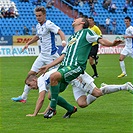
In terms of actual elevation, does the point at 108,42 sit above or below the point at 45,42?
above

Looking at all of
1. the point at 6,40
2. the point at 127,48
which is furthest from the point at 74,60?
the point at 6,40

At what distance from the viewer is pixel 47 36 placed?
39.7ft

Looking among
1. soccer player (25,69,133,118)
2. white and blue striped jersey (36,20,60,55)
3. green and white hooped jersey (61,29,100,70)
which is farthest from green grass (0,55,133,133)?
white and blue striped jersey (36,20,60,55)

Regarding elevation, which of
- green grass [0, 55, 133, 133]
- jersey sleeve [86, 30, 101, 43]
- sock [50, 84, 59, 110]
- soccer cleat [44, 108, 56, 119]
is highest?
jersey sleeve [86, 30, 101, 43]

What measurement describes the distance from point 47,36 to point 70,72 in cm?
320

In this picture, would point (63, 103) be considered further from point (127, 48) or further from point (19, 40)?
point (19, 40)

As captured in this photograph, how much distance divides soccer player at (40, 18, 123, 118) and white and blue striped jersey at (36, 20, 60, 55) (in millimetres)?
2327

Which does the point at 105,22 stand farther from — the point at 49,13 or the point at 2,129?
the point at 2,129

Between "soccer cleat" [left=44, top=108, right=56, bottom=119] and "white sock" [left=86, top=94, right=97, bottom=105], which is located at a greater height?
"soccer cleat" [left=44, top=108, right=56, bottom=119]

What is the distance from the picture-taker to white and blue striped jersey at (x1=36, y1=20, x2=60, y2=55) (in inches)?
463

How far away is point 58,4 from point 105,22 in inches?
169

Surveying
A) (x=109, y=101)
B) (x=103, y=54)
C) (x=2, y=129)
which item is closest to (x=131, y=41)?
(x=109, y=101)

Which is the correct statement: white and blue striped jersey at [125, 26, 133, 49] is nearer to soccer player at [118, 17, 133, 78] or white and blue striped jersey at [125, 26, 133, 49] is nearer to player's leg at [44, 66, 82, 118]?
soccer player at [118, 17, 133, 78]

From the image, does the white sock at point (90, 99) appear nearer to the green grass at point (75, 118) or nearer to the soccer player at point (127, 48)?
the green grass at point (75, 118)
